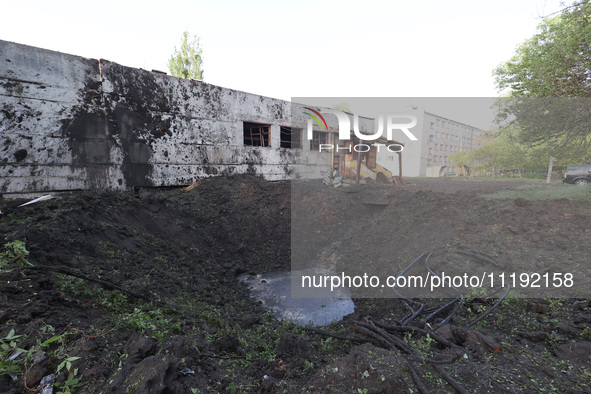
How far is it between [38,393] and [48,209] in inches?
168

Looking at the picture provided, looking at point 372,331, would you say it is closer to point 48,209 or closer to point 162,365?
point 162,365

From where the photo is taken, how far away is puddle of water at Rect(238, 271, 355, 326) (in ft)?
15.6

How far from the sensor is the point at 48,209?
4.69 metres

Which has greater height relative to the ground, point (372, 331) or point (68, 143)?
point (68, 143)

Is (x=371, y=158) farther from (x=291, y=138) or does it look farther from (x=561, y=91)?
(x=561, y=91)

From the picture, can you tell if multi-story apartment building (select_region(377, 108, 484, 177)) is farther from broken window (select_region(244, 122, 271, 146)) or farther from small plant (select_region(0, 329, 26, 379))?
small plant (select_region(0, 329, 26, 379))

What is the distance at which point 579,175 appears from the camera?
14.8m

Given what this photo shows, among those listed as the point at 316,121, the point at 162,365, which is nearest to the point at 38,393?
the point at 162,365

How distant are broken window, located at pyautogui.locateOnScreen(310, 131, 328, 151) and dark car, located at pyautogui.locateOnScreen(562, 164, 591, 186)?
1390 cm

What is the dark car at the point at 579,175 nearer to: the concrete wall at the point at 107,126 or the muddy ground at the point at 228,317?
the muddy ground at the point at 228,317

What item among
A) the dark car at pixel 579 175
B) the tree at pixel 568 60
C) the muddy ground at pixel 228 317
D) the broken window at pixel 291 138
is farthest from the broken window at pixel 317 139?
the dark car at pixel 579 175

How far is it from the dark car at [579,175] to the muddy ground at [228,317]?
10568mm

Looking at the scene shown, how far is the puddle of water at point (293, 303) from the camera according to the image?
4.77 meters

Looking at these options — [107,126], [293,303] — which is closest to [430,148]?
[293,303]
